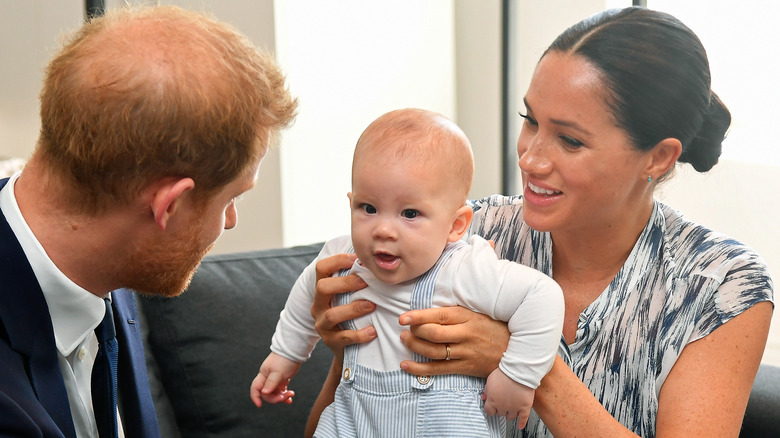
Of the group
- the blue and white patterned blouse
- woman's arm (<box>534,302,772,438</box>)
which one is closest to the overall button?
woman's arm (<box>534,302,772,438</box>)

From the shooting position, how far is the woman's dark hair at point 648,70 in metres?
1.62

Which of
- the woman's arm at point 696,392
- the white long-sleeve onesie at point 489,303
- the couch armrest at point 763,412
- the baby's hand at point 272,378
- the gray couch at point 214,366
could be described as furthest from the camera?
the gray couch at point 214,366

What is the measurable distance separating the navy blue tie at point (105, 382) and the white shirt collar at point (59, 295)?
35 mm

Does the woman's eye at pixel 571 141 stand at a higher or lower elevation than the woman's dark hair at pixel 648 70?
lower

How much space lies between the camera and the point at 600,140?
162cm

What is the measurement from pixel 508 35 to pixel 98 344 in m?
2.79

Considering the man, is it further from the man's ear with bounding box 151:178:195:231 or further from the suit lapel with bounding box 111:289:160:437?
the suit lapel with bounding box 111:289:160:437

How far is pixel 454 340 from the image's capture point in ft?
4.70

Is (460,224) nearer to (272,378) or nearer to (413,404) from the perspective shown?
(413,404)

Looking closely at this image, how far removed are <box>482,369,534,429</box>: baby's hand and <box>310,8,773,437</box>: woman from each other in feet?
0.33

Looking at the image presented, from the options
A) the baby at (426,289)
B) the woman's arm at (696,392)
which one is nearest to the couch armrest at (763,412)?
the woman's arm at (696,392)

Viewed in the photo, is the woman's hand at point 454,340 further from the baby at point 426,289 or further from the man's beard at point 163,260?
the man's beard at point 163,260

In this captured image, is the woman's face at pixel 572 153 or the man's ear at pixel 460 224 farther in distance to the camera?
the woman's face at pixel 572 153

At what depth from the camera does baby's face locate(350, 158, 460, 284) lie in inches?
55.9
